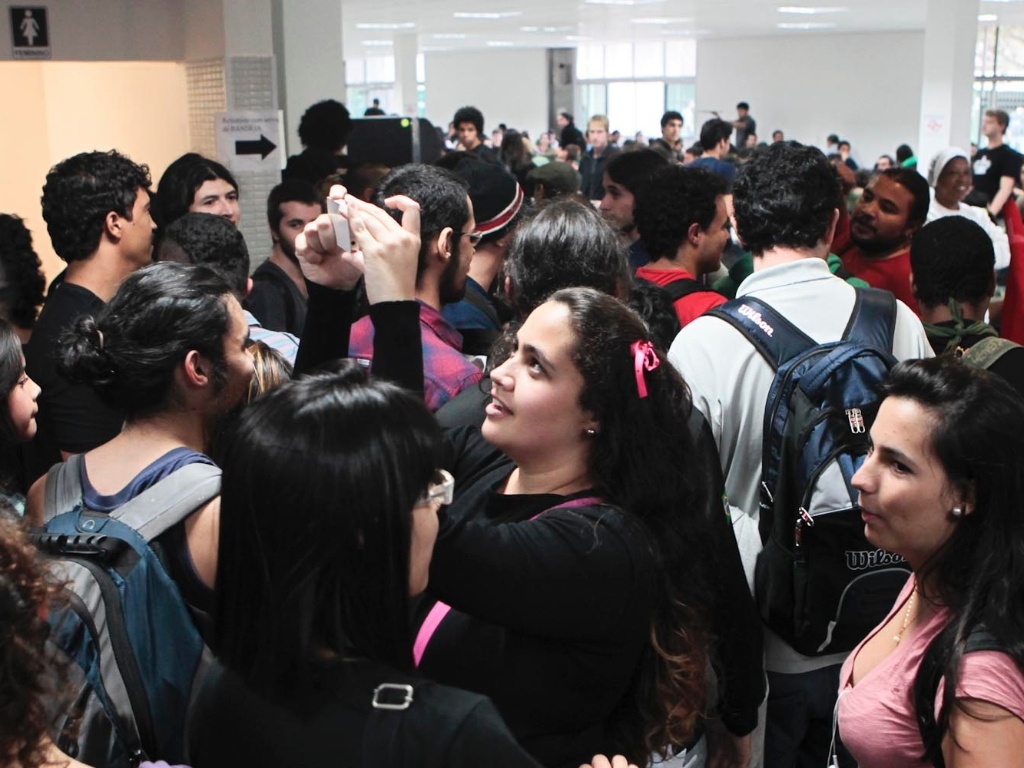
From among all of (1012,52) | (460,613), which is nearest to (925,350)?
(460,613)

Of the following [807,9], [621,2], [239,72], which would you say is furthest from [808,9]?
[239,72]

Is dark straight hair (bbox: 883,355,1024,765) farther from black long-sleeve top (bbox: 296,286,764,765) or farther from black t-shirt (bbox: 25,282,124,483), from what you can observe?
black t-shirt (bbox: 25,282,124,483)

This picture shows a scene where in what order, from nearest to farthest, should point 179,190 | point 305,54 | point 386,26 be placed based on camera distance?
point 179,190
point 305,54
point 386,26

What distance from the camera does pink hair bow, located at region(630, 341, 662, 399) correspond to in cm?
175

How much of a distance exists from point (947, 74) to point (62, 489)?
11982 mm

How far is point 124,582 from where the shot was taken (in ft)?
5.17

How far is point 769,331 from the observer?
248cm

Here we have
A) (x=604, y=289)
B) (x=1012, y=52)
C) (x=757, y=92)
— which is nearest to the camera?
(x=604, y=289)

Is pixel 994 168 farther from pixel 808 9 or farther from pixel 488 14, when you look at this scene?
pixel 488 14

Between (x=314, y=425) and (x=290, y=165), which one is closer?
(x=314, y=425)

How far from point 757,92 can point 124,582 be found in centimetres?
2360

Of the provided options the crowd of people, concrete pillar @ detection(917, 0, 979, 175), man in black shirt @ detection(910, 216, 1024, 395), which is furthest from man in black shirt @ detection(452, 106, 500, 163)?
the crowd of people

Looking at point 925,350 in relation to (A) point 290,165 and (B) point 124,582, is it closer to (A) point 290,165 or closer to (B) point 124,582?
(B) point 124,582

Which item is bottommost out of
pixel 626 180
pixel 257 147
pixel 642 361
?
pixel 642 361
